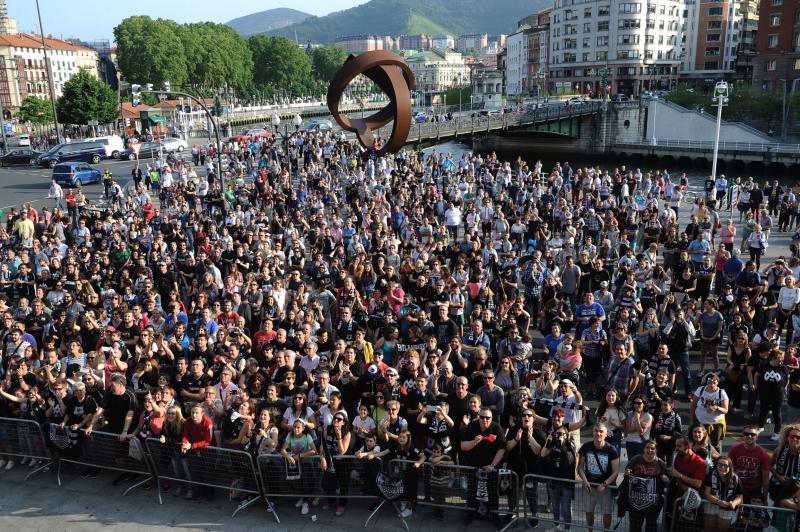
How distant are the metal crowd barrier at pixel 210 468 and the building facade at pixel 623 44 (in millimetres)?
97554

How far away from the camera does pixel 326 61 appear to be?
154500 millimetres

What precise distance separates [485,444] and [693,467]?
2.02m

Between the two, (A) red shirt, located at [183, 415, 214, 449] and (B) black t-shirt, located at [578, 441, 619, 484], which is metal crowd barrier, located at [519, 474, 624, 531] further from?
(A) red shirt, located at [183, 415, 214, 449]

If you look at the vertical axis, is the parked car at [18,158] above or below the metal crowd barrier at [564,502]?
above

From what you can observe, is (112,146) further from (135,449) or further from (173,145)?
(135,449)

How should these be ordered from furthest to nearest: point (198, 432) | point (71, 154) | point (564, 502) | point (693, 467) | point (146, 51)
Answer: point (146, 51) < point (71, 154) < point (198, 432) < point (564, 502) < point (693, 467)

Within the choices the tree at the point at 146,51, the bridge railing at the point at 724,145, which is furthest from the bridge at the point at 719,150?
the tree at the point at 146,51

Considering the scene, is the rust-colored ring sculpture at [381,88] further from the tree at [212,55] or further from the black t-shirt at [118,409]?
the tree at [212,55]

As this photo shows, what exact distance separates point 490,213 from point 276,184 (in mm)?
11210

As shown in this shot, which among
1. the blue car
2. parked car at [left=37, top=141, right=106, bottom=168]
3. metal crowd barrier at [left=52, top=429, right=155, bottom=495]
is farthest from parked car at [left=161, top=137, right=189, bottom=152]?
metal crowd barrier at [left=52, top=429, right=155, bottom=495]

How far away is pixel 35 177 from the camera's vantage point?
37.6m

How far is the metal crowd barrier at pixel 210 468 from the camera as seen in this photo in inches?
290

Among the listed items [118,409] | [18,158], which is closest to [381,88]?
[118,409]

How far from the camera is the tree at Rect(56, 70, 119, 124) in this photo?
194 feet
